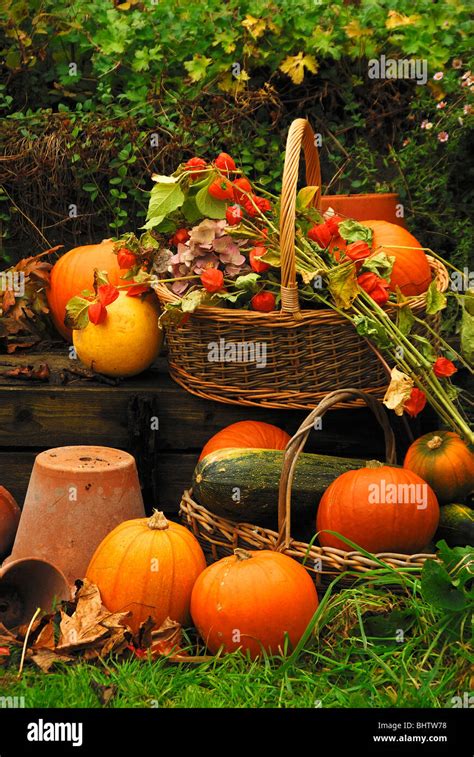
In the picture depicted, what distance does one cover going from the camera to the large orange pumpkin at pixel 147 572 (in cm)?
290

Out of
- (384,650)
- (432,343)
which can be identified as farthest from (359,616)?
(432,343)

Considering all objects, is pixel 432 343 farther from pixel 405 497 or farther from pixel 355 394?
pixel 405 497

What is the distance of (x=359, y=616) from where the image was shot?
2766 mm

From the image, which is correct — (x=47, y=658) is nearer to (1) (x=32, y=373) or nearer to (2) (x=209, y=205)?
(1) (x=32, y=373)

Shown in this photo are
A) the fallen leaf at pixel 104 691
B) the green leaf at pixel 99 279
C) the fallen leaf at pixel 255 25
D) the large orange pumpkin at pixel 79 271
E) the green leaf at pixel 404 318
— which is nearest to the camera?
the fallen leaf at pixel 104 691

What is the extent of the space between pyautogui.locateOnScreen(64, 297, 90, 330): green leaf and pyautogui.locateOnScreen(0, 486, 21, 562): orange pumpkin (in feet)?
2.11

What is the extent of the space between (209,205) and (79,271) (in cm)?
80

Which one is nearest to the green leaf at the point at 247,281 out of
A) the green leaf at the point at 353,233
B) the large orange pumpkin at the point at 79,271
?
the green leaf at the point at 353,233

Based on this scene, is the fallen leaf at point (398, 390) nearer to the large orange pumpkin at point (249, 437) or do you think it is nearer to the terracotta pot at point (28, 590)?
the large orange pumpkin at point (249, 437)

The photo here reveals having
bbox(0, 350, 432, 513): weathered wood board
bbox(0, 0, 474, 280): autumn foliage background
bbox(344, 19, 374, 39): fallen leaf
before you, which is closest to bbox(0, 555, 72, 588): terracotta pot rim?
bbox(0, 350, 432, 513): weathered wood board

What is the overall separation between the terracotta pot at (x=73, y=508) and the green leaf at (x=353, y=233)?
108 centimetres

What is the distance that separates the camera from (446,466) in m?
3.17

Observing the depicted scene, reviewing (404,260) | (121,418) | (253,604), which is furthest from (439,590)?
(121,418)

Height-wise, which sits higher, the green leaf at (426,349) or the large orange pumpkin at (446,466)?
the green leaf at (426,349)
